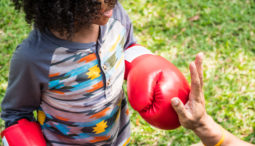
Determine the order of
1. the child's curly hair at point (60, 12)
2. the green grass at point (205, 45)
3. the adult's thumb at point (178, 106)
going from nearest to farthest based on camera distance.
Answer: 1. the child's curly hair at point (60, 12)
2. the adult's thumb at point (178, 106)
3. the green grass at point (205, 45)

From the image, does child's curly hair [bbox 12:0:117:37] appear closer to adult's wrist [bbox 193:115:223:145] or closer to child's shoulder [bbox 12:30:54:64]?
child's shoulder [bbox 12:30:54:64]

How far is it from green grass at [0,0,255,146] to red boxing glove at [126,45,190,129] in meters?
1.05

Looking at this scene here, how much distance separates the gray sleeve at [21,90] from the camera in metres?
1.14

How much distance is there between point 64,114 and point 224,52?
2209 millimetres

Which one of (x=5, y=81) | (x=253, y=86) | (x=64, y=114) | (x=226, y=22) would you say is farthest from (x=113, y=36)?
(x=226, y=22)

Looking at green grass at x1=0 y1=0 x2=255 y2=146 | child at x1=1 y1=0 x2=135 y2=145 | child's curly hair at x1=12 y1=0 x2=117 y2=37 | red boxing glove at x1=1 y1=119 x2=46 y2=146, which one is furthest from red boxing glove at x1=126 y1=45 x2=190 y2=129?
green grass at x1=0 y1=0 x2=255 y2=146

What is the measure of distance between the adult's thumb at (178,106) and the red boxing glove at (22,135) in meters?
0.69

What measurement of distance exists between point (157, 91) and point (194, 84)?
0.18 meters

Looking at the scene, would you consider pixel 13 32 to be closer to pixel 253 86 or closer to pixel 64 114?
pixel 64 114

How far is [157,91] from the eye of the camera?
133 cm

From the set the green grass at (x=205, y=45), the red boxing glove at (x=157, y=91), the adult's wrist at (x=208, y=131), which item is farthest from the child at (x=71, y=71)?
the green grass at (x=205, y=45)

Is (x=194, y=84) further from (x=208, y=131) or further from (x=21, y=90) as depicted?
(x=21, y=90)

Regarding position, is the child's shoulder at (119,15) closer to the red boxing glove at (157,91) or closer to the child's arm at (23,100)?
the red boxing glove at (157,91)

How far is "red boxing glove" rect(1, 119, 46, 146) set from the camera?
1.29 meters
